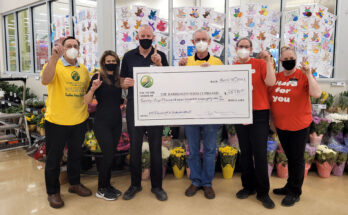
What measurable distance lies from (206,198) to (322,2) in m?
3.31

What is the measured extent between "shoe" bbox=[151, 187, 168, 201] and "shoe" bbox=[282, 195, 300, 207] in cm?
117

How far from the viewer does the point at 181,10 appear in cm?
392

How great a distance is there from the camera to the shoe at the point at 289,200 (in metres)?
2.72

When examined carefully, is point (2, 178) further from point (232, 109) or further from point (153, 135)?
point (232, 109)

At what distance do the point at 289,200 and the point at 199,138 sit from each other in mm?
1064

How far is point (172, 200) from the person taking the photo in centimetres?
286

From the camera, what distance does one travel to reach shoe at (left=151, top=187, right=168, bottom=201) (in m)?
2.84

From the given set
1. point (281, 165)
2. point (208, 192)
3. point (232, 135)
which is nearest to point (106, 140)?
point (208, 192)

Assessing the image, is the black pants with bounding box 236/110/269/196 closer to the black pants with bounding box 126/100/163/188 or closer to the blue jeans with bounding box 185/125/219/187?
the blue jeans with bounding box 185/125/219/187

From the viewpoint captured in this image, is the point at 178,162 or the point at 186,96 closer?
the point at 186,96

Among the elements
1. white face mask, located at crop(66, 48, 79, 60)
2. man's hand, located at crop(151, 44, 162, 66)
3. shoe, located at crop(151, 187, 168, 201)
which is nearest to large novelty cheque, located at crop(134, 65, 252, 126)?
man's hand, located at crop(151, 44, 162, 66)

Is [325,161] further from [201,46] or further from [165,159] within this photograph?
[201,46]

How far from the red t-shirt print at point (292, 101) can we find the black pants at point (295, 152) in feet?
0.25

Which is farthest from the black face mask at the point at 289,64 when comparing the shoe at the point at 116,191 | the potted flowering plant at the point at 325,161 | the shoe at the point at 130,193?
the shoe at the point at 116,191
